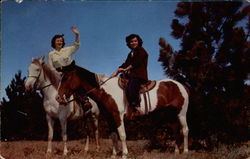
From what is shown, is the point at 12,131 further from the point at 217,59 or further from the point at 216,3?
the point at 216,3

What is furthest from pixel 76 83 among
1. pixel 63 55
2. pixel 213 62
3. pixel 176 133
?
pixel 213 62

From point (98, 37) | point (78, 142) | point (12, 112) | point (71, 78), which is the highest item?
point (98, 37)

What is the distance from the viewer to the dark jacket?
4.88 m

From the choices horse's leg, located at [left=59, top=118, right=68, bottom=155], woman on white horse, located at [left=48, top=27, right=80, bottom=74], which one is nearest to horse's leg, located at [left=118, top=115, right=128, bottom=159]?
horse's leg, located at [left=59, top=118, right=68, bottom=155]

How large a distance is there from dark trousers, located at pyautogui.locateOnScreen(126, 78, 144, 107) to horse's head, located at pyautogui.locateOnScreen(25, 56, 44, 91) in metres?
1.41

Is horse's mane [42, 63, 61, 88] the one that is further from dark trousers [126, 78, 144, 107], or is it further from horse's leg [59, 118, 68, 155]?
dark trousers [126, 78, 144, 107]

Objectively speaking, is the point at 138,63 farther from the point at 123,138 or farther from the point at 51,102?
the point at 51,102

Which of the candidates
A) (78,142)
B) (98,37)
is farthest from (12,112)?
(98,37)

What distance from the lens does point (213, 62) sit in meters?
5.17

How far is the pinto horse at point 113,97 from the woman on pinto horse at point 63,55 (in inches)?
3.6

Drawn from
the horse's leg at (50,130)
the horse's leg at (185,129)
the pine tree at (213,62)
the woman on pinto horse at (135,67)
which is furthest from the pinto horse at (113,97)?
the horse's leg at (50,130)

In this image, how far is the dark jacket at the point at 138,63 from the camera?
4879mm

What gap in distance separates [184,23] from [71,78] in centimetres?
197

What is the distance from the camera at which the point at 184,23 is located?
530 cm
